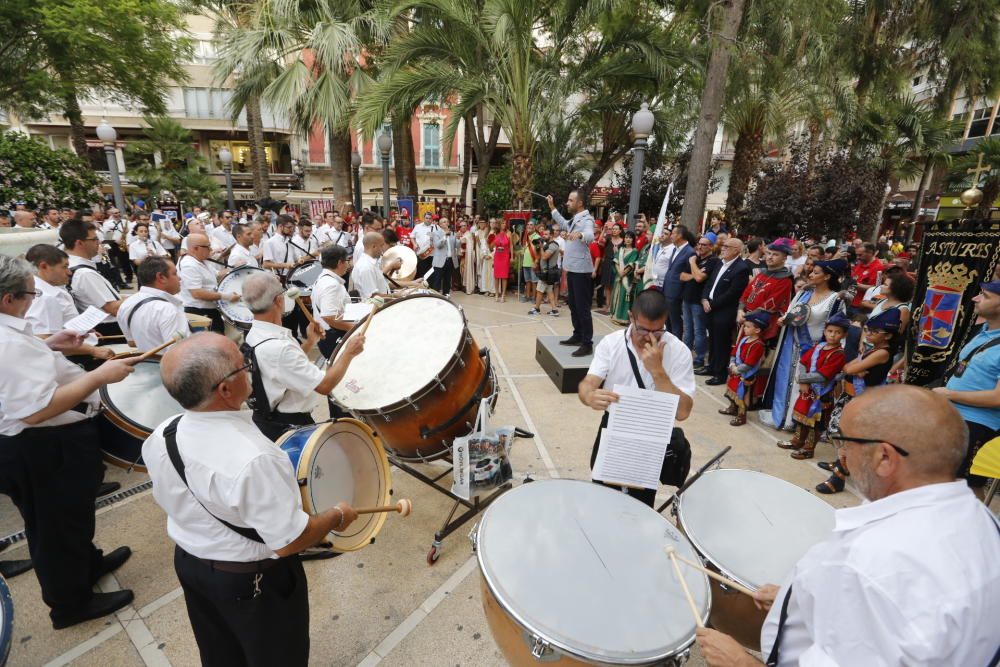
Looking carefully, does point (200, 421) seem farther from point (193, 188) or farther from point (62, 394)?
point (193, 188)

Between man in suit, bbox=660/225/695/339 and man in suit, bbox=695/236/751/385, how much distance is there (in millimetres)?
457

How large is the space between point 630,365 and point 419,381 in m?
1.38

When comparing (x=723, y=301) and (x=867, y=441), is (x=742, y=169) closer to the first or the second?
(x=723, y=301)

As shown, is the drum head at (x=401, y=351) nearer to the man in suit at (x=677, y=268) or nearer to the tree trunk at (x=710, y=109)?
the man in suit at (x=677, y=268)

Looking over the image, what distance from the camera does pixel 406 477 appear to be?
13.6 ft

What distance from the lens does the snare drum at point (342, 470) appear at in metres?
2.34

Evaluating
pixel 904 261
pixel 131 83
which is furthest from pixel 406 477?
pixel 131 83

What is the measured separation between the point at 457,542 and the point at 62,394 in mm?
2453

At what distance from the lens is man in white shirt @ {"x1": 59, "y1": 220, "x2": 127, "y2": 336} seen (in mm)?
3982

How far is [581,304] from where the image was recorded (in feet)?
21.6

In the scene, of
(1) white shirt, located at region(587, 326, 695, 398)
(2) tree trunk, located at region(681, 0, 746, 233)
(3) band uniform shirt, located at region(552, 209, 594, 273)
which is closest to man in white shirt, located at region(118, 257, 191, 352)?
(1) white shirt, located at region(587, 326, 695, 398)

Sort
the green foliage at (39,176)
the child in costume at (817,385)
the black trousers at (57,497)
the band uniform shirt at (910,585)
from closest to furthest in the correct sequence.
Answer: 1. the band uniform shirt at (910,585)
2. the black trousers at (57,497)
3. the child in costume at (817,385)
4. the green foliage at (39,176)

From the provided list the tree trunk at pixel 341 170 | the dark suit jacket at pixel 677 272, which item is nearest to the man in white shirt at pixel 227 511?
the dark suit jacket at pixel 677 272

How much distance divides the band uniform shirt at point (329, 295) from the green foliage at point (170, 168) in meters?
23.1
